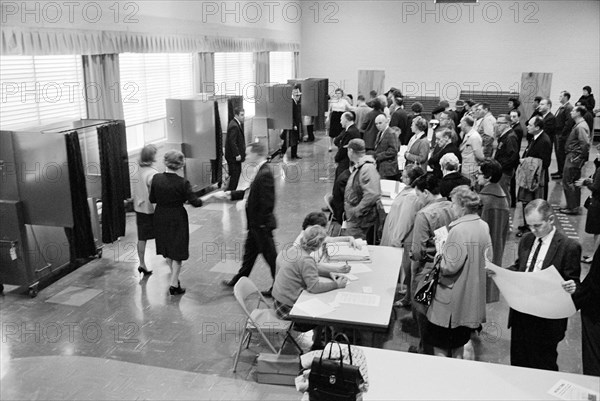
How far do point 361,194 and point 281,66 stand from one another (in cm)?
1245

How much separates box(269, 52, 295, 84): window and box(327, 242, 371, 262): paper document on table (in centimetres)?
1203

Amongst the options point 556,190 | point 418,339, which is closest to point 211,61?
point 556,190

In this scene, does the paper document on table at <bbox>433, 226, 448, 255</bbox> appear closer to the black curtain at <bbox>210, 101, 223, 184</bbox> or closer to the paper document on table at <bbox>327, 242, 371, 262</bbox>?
the paper document on table at <bbox>327, 242, 371, 262</bbox>

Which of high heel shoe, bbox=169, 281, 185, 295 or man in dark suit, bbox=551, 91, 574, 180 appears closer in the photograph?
high heel shoe, bbox=169, 281, 185, 295

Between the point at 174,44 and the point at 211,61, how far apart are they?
5.88 feet

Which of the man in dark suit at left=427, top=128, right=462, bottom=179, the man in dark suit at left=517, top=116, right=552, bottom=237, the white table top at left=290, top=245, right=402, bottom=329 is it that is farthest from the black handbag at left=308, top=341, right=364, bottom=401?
A: the man in dark suit at left=517, top=116, right=552, bottom=237

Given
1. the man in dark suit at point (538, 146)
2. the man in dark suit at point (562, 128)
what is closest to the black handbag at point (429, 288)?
the man in dark suit at point (538, 146)

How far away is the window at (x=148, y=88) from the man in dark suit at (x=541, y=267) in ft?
23.7

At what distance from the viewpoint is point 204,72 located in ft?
38.4

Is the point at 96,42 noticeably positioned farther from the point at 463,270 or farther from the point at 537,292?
the point at 537,292

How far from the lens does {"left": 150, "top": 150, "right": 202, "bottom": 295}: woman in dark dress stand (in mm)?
5605

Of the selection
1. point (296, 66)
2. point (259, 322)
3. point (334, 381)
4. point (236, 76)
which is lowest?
point (259, 322)

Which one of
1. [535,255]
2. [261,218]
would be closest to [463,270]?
[535,255]

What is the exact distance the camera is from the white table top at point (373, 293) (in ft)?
12.5
